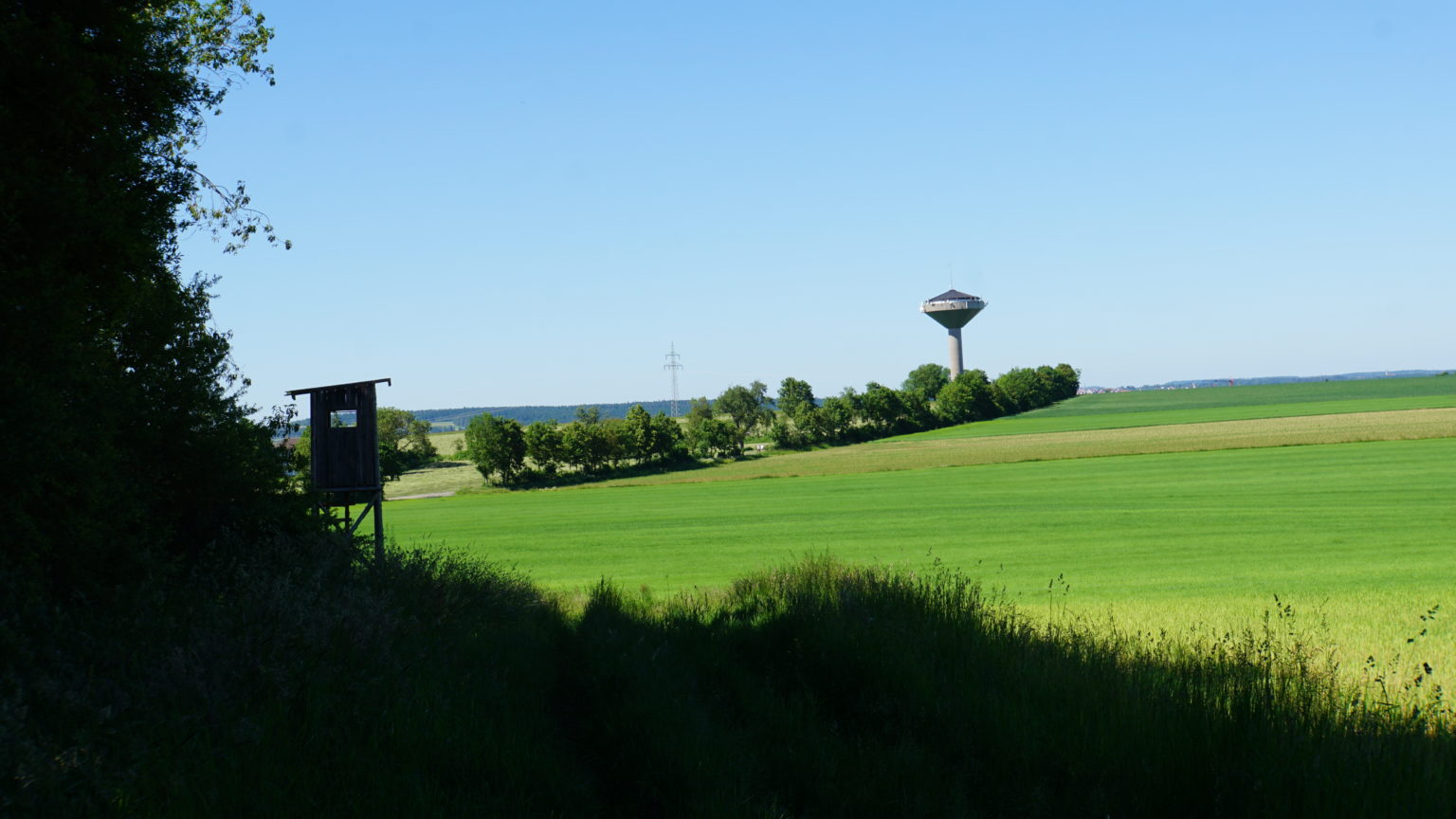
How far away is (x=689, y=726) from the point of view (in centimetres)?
653

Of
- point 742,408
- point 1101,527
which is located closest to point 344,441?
point 1101,527

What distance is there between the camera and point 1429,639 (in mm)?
12969

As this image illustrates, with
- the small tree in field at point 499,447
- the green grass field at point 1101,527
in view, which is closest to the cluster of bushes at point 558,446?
the small tree in field at point 499,447

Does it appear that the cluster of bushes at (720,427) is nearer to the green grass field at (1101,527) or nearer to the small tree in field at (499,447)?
the small tree in field at (499,447)

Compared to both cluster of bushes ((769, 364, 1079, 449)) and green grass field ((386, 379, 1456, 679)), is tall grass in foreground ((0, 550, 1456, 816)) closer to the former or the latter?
green grass field ((386, 379, 1456, 679))

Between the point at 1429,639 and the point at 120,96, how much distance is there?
18.6 meters

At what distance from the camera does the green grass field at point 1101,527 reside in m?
17.5

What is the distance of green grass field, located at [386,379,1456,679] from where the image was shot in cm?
1747

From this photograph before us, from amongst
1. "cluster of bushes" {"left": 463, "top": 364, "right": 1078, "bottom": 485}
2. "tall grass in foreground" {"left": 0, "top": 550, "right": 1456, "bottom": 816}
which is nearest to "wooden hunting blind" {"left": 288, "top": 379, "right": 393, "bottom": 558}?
"tall grass in foreground" {"left": 0, "top": 550, "right": 1456, "bottom": 816}

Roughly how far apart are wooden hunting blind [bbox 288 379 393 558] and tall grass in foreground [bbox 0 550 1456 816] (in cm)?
1238

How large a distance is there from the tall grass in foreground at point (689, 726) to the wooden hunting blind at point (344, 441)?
1238 centimetres

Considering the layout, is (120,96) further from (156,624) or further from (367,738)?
(367,738)

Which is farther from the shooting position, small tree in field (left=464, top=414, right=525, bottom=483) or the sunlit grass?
small tree in field (left=464, top=414, right=525, bottom=483)

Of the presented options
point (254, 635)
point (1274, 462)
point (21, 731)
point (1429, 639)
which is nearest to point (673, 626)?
point (254, 635)
